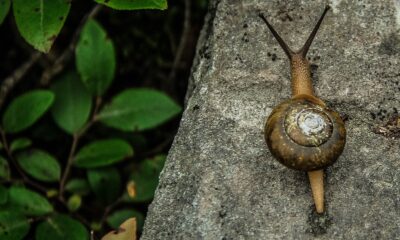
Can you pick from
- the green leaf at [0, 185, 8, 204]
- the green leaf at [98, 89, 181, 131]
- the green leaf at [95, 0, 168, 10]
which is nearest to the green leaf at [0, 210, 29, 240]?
the green leaf at [0, 185, 8, 204]

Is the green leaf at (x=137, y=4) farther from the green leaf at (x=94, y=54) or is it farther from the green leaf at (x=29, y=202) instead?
the green leaf at (x=29, y=202)

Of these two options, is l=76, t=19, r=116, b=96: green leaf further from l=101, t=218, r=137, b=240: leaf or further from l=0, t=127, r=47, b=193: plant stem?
l=101, t=218, r=137, b=240: leaf

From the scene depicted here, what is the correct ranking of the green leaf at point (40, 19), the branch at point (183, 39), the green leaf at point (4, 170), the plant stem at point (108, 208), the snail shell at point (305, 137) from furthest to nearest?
the branch at point (183, 39), the plant stem at point (108, 208), the green leaf at point (4, 170), the green leaf at point (40, 19), the snail shell at point (305, 137)

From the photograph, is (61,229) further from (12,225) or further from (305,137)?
(305,137)

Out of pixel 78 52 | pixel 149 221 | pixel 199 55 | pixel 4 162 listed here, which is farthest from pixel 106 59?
pixel 149 221

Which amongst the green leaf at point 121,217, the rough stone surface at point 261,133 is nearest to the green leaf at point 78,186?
the green leaf at point 121,217

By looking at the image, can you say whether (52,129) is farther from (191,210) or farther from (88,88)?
(191,210)
